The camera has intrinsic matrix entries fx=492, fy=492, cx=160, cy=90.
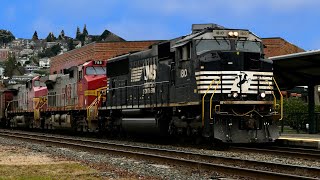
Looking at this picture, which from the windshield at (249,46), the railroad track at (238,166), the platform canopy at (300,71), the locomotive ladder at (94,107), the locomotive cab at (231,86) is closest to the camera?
the railroad track at (238,166)

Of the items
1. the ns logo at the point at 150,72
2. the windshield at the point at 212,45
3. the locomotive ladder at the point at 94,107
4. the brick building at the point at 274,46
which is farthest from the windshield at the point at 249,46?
the brick building at the point at 274,46

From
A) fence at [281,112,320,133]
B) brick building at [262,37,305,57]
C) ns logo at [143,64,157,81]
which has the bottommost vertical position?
fence at [281,112,320,133]

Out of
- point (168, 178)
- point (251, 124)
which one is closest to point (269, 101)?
point (251, 124)

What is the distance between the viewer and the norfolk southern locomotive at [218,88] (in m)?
15.0

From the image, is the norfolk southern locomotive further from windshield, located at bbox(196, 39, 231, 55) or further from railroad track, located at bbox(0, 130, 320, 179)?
railroad track, located at bbox(0, 130, 320, 179)

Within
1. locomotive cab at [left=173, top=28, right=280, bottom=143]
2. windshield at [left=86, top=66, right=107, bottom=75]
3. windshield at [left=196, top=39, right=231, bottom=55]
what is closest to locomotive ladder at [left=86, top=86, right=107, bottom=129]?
windshield at [left=86, top=66, right=107, bottom=75]

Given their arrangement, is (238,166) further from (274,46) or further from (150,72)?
(274,46)

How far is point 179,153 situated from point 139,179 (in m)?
4.18

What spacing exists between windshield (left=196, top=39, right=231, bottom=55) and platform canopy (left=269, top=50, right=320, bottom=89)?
3658mm

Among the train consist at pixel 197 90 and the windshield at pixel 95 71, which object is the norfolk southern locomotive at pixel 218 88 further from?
the windshield at pixel 95 71

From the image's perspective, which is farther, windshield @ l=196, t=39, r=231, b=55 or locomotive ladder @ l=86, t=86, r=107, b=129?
locomotive ladder @ l=86, t=86, r=107, b=129

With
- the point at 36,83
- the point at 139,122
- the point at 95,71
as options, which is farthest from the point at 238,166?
the point at 36,83

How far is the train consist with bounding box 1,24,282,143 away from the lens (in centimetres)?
1505

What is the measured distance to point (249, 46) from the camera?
52.6ft
